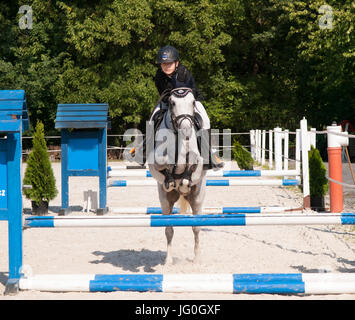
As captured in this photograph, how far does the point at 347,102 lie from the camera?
2744 centimetres

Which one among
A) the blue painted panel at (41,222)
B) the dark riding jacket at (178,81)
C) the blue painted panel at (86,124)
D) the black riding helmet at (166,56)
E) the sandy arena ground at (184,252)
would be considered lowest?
the sandy arena ground at (184,252)

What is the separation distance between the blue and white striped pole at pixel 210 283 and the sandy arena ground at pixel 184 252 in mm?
87

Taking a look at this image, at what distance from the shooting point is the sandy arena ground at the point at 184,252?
5.04m

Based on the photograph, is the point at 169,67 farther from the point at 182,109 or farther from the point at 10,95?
the point at 10,95

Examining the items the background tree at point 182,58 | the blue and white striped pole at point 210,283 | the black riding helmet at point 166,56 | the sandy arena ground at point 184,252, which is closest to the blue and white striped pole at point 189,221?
the blue and white striped pole at point 210,283

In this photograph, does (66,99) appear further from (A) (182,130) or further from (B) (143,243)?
(A) (182,130)

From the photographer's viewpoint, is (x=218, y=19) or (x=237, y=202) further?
(x=218, y=19)

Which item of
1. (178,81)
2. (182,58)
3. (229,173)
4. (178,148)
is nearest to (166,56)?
(178,81)

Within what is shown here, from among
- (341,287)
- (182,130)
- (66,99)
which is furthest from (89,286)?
(66,99)

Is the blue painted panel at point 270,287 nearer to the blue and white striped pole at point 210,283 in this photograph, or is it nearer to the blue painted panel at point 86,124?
the blue and white striped pole at point 210,283

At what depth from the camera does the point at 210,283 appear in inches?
157

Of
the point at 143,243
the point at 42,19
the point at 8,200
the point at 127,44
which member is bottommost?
the point at 143,243

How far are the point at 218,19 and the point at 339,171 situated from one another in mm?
21648

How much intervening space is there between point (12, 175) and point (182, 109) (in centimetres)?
155
